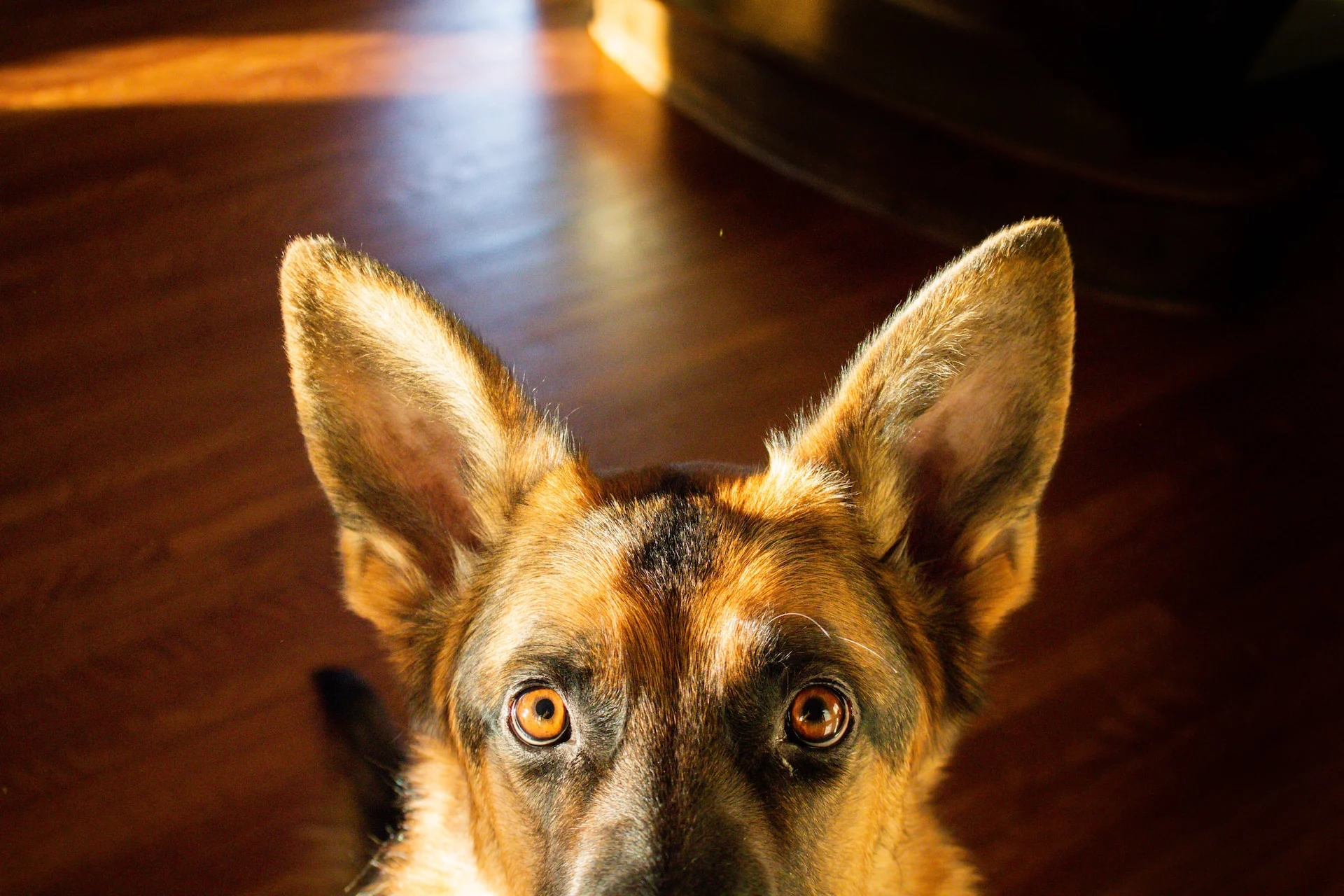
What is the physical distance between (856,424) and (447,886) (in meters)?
1.12

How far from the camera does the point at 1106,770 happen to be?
291cm

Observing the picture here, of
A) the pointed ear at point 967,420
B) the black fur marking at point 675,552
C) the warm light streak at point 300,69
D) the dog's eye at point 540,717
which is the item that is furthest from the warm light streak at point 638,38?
the dog's eye at point 540,717

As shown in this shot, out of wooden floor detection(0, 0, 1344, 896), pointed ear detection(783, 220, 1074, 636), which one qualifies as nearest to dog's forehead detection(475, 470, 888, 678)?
pointed ear detection(783, 220, 1074, 636)

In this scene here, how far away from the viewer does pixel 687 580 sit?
5.41 feet

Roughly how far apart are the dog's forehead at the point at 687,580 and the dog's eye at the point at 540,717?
0.16ft

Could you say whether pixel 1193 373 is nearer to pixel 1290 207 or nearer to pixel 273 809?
pixel 1290 207

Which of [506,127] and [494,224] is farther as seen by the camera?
[506,127]

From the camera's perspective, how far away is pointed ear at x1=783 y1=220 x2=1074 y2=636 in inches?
66.5

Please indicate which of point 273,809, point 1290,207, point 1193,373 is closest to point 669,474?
point 273,809

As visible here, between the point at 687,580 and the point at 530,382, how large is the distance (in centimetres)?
221

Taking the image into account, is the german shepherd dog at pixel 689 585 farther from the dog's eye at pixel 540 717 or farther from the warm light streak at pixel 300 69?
the warm light streak at pixel 300 69

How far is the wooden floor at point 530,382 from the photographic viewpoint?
2830mm

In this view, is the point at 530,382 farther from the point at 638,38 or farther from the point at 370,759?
the point at 638,38

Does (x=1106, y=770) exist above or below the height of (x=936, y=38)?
below
